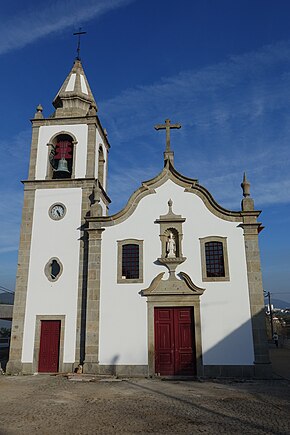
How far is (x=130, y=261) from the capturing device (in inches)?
570

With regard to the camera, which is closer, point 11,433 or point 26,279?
point 11,433

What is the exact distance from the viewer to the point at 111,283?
1420 centimetres

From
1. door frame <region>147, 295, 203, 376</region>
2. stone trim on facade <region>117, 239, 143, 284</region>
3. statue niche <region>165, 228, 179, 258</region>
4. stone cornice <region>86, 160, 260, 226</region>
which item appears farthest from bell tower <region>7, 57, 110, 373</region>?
statue niche <region>165, 228, 179, 258</region>

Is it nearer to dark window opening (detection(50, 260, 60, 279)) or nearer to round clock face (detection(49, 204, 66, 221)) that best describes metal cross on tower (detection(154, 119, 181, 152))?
round clock face (detection(49, 204, 66, 221))

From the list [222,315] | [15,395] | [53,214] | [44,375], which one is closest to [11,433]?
[15,395]

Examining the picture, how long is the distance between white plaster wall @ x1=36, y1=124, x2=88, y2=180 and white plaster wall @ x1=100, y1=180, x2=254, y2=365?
3.39 metres

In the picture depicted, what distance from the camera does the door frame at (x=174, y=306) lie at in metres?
13.2

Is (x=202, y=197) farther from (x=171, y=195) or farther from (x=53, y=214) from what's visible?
(x=53, y=214)

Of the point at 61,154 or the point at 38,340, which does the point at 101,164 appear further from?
the point at 38,340

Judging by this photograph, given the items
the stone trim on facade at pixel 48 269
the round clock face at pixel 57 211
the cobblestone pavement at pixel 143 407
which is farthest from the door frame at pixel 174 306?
the round clock face at pixel 57 211

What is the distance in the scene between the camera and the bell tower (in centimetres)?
1423

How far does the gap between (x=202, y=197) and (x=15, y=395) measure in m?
9.27

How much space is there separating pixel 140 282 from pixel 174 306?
4.97 feet

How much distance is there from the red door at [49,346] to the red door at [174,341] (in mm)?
3779
